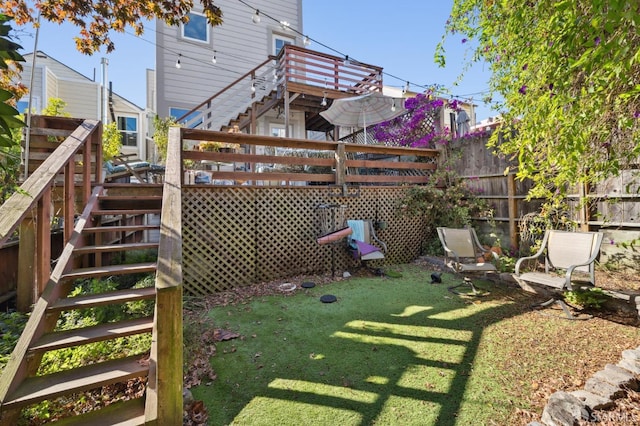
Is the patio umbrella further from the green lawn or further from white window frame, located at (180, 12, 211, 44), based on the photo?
white window frame, located at (180, 12, 211, 44)

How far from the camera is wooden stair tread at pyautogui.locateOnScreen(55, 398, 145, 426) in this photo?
1.73 meters

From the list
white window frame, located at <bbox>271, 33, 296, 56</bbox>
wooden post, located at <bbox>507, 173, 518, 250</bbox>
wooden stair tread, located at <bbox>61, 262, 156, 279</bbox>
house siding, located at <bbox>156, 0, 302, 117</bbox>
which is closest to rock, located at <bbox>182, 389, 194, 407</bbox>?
wooden stair tread, located at <bbox>61, 262, 156, 279</bbox>

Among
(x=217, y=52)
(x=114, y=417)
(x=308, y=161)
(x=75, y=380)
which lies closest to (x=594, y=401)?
(x=114, y=417)

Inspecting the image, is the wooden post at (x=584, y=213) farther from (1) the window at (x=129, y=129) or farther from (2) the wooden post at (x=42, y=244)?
(1) the window at (x=129, y=129)

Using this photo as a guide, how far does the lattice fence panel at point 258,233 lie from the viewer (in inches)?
186

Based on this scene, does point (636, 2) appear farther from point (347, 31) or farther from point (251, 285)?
point (347, 31)

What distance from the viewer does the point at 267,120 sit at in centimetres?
1101

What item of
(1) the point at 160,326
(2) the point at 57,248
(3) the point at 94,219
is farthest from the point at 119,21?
(1) the point at 160,326

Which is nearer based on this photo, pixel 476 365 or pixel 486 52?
pixel 476 365

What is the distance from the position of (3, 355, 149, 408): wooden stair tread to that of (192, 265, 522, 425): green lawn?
556 mm

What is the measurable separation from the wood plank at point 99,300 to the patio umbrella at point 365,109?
6931 millimetres

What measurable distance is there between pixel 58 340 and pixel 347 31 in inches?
455

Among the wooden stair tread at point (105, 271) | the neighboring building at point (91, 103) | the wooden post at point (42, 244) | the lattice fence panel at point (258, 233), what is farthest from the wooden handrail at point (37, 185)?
the neighboring building at point (91, 103)

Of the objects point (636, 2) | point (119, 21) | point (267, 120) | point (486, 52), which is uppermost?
point (267, 120)
